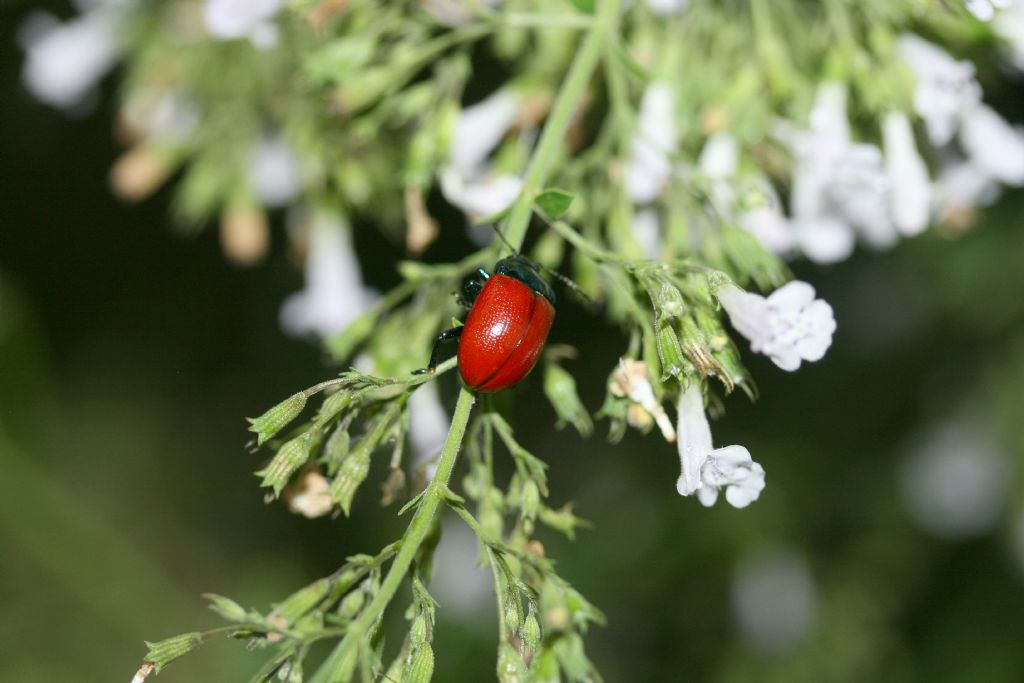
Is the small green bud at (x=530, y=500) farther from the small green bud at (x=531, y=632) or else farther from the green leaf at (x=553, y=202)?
the green leaf at (x=553, y=202)

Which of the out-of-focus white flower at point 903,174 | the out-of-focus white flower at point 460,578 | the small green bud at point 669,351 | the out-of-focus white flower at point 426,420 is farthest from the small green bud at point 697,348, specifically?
the out-of-focus white flower at point 460,578

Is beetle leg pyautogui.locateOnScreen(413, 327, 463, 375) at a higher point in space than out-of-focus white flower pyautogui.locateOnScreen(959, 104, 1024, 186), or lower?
higher

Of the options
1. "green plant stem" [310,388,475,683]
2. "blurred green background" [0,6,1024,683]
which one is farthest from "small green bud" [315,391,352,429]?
"blurred green background" [0,6,1024,683]

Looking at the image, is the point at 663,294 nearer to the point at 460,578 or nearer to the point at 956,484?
the point at 460,578

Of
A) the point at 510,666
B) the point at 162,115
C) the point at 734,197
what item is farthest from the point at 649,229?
the point at 162,115

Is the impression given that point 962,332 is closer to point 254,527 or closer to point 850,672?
point 850,672

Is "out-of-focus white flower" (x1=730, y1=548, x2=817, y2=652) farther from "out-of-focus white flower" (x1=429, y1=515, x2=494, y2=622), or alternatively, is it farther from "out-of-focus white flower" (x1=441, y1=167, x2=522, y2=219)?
"out-of-focus white flower" (x1=441, y1=167, x2=522, y2=219)
